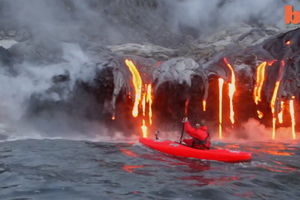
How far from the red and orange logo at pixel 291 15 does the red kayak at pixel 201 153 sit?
17454mm

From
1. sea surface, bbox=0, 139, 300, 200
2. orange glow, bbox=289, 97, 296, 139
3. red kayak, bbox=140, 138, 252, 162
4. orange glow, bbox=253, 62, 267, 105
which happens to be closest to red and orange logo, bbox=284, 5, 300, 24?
orange glow, bbox=289, 97, 296, 139

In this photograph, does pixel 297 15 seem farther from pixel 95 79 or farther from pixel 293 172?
pixel 293 172

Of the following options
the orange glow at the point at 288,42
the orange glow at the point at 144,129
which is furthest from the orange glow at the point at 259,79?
the orange glow at the point at 144,129

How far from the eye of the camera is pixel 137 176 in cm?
704

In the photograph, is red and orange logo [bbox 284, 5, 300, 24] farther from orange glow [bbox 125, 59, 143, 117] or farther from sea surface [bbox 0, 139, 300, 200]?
sea surface [bbox 0, 139, 300, 200]

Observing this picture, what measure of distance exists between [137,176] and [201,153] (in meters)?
3.06

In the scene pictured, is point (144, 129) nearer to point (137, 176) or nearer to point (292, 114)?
point (292, 114)

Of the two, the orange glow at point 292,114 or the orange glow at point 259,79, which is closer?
the orange glow at point 259,79

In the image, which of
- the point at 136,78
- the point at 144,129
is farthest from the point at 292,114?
the point at 136,78

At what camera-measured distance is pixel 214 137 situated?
669 inches

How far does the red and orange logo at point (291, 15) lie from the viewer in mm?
23797

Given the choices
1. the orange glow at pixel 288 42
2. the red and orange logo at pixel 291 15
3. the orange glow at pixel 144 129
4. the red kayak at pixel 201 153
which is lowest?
the red kayak at pixel 201 153

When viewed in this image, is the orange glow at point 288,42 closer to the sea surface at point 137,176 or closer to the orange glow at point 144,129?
the sea surface at point 137,176

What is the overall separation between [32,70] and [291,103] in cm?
1269
